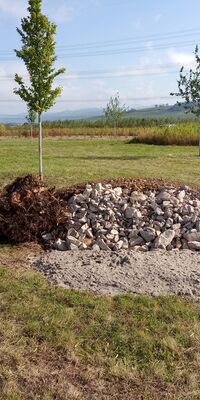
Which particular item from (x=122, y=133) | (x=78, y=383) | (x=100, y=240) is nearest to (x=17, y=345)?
(x=78, y=383)

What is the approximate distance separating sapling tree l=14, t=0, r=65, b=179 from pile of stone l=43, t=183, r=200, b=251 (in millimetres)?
3245

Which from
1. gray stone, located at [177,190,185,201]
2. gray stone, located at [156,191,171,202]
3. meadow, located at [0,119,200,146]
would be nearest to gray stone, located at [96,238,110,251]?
gray stone, located at [156,191,171,202]

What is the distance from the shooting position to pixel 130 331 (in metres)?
3.71

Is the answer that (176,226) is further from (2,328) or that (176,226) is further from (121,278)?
(2,328)

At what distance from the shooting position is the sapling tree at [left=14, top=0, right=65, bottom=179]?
933 centimetres

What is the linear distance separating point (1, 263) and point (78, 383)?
248 cm

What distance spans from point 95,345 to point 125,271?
1549 mm

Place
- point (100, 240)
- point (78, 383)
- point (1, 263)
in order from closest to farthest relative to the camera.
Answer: point (78, 383) < point (1, 263) < point (100, 240)

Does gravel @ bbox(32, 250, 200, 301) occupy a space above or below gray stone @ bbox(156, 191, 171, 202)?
below

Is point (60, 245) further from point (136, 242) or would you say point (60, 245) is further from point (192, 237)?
point (192, 237)

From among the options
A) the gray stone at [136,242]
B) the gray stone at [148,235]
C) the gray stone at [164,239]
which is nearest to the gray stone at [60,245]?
the gray stone at [136,242]

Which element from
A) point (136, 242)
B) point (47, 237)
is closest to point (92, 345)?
point (136, 242)

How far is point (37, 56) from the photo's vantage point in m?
9.45

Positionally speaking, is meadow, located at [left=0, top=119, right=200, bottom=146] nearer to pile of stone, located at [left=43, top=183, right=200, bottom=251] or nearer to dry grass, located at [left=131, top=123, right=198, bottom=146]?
dry grass, located at [left=131, top=123, right=198, bottom=146]
